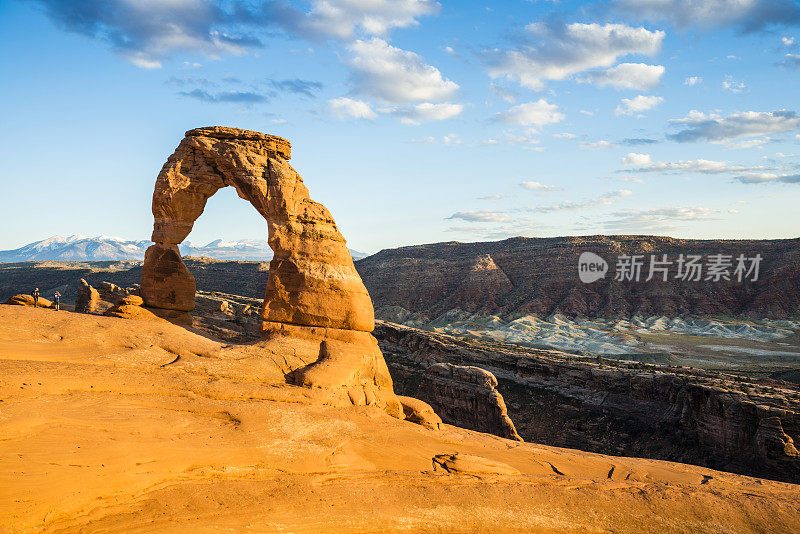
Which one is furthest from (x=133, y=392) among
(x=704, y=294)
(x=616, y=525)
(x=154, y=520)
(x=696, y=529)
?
(x=704, y=294)

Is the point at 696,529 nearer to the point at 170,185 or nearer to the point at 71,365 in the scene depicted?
the point at 71,365

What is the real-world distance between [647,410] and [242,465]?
76.0 feet

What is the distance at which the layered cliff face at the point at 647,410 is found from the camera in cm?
2089

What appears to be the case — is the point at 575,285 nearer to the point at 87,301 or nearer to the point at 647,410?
the point at 647,410

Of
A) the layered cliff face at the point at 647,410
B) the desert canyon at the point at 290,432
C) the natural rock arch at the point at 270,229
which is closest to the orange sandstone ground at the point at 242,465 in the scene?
A: the desert canyon at the point at 290,432

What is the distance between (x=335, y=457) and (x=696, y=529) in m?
7.55

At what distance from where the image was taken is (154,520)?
26.6 feet

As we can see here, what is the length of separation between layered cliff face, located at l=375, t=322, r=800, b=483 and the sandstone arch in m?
13.4

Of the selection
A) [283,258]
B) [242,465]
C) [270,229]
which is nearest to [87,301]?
[270,229]

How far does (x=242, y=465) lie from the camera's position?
10141 millimetres

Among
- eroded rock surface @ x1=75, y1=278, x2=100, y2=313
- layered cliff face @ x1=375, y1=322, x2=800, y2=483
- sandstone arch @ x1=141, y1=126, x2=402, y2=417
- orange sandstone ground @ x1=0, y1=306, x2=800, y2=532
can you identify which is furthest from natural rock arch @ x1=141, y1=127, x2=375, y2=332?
layered cliff face @ x1=375, y1=322, x2=800, y2=483

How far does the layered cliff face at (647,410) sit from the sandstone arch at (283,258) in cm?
1345

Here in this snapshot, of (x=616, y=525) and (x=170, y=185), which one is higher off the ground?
(x=170, y=185)

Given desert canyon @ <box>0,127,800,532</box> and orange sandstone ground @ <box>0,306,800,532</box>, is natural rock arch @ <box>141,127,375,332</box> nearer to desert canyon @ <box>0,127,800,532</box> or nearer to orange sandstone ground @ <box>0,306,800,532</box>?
desert canyon @ <box>0,127,800,532</box>
